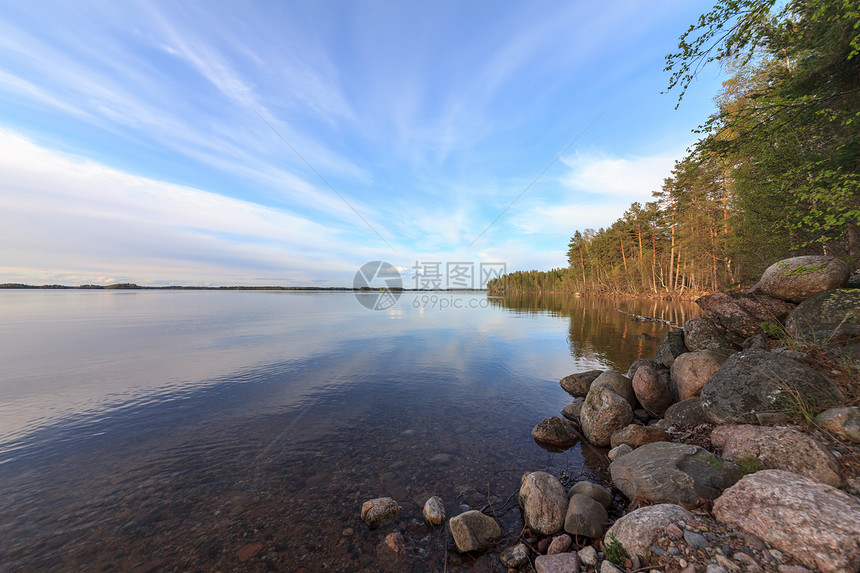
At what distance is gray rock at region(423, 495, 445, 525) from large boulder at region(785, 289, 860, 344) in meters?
11.6

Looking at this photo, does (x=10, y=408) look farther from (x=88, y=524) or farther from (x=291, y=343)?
(x=291, y=343)

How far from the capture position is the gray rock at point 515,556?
17.2 ft

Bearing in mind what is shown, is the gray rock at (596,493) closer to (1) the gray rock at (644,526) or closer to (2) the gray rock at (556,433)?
(1) the gray rock at (644,526)

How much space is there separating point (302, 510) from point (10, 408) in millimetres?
16710

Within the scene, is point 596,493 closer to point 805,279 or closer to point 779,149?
point 805,279

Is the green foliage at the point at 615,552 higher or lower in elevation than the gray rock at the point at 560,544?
higher

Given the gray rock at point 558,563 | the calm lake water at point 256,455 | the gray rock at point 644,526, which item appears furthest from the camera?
the calm lake water at point 256,455

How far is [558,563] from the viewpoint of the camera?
4.82 meters

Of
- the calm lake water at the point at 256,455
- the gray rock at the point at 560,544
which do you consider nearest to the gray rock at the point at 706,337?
the calm lake water at the point at 256,455

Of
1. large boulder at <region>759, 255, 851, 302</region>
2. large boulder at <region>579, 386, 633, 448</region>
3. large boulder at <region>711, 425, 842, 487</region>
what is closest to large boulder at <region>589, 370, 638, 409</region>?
large boulder at <region>579, 386, 633, 448</region>

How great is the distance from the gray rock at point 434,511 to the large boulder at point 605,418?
6.23 metres

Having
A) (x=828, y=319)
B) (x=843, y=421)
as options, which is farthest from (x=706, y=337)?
(x=843, y=421)

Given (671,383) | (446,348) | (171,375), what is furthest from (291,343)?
(671,383)

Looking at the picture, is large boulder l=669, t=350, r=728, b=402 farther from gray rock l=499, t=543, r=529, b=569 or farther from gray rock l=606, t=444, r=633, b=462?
gray rock l=499, t=543, r=529, b=569
